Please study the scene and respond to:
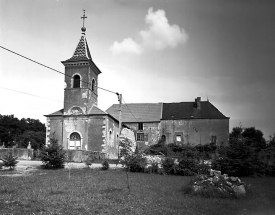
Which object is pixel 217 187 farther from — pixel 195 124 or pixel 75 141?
pixel 195 124

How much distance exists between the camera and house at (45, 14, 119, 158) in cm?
3262

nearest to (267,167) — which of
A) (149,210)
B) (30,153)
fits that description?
(149,210)

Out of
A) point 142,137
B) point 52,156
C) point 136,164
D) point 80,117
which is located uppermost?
point 80,117

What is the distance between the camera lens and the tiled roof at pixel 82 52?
3409 cm

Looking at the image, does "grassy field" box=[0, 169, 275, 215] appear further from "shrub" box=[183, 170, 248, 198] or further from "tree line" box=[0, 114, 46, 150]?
"tree line" box=[0, 114, 46, 150]

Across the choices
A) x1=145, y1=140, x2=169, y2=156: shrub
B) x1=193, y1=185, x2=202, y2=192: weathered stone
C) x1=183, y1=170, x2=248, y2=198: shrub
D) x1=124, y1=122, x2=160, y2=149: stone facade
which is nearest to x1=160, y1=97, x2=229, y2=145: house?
x1=124, y1=122, x2=160, y2=149: stone facade

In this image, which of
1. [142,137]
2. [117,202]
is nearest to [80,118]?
[142,137]

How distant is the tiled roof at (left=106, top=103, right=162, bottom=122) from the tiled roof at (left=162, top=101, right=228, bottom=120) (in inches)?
56.5

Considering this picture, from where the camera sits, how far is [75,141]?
33.1m

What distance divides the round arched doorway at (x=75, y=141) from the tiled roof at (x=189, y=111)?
17633 millimetres

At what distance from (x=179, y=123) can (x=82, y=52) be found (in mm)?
20412

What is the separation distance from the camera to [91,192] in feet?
33.1

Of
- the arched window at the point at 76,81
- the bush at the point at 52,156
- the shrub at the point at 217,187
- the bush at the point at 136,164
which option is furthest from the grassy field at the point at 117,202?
the arched window at the point at 76,81

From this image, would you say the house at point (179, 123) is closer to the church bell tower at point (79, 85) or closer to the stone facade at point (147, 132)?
the stone facade at point (147, 132)
